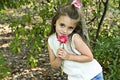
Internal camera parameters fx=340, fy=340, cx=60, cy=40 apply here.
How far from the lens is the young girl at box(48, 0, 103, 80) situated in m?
2.80

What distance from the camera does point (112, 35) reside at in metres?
4.39

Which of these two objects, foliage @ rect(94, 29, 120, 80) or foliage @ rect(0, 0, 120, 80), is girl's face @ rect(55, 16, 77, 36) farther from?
foliage @ rect(94, 29, 120, 80)

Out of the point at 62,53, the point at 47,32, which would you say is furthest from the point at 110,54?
the point at 62,53

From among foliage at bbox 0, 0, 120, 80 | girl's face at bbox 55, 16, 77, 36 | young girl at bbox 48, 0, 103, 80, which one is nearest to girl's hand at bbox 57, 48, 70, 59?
young girl at bbox 48, 0, 103, 80

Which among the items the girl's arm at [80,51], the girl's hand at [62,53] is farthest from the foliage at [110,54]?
the girl's hand at [62,53]

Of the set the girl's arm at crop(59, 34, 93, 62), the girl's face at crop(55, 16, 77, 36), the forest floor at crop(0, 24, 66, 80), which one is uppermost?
the girl's face at crop(55, 16, 77, 36)

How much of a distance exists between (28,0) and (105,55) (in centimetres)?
126

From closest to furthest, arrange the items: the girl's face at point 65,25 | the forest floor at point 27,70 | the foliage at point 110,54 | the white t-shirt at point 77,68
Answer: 1. the girl's face at point 65,25
2. the white t-shirt at point 77,68
3. the foliage at point 110,54
4. the forest floor at point 27,70

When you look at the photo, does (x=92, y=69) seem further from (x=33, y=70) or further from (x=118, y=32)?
(x=33, y=70)

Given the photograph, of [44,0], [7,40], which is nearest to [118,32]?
[44,0]

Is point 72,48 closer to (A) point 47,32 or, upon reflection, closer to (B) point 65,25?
(B) point 65,25

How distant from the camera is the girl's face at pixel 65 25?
278 centimetres

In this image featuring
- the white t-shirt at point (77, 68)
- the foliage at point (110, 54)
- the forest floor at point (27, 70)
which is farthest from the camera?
the forest floor at point (27, 70)

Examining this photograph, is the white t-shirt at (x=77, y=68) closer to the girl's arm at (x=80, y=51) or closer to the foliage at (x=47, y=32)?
the girl's arm at (x=80, y=51)
